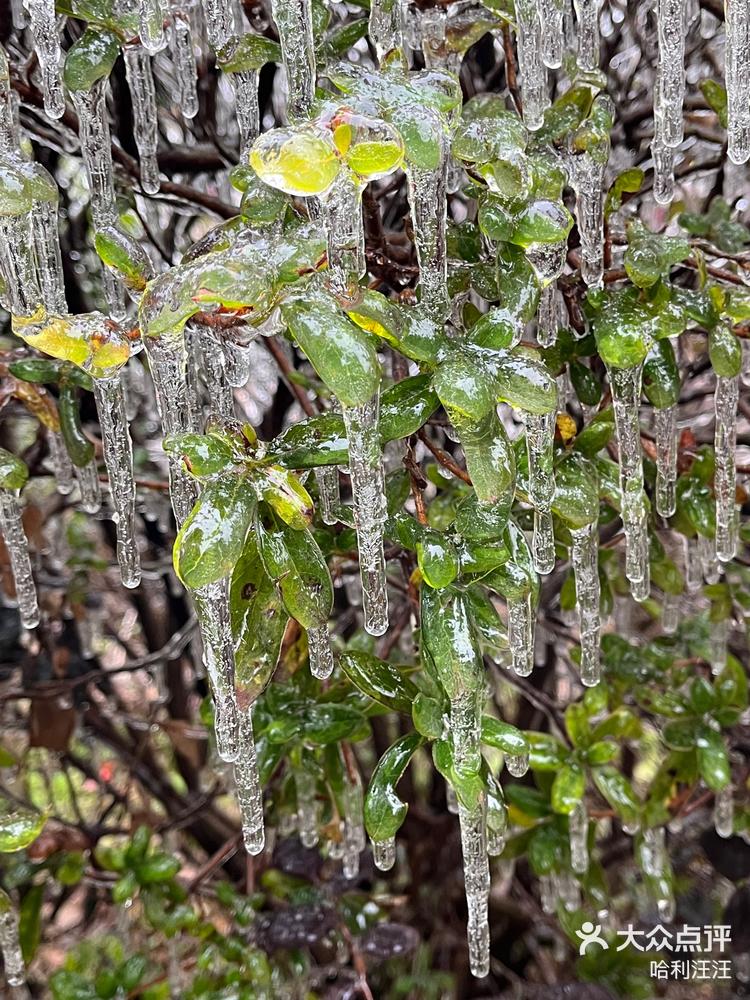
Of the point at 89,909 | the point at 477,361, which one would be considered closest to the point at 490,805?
the point at 477,361

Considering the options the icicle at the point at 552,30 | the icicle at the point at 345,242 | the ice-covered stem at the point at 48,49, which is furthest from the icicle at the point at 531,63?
the ice-covered stem at the point at 48,49

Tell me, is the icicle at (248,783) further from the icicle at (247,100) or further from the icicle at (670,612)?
the icicle at (670,612)

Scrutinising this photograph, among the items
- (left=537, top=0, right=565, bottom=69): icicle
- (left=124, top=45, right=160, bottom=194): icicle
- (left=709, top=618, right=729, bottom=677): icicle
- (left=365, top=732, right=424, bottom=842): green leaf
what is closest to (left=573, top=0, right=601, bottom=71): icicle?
(left=537, top=0, right=565, bottom=69): icicle

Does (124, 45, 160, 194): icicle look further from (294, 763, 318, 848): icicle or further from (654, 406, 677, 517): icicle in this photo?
(294, 763, 318, 848): icicle

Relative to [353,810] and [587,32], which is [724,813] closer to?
[353,810]

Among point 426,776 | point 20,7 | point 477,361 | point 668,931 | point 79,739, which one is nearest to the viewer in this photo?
point 477,361

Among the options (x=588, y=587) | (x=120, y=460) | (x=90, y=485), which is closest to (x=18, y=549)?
(x=90, y=485)

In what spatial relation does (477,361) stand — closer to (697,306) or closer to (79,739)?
(697,306)
